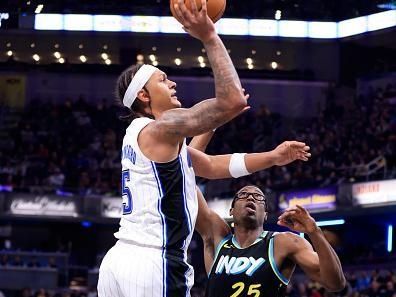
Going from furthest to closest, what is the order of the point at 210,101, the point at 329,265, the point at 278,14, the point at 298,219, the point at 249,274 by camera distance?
the point at 278,14, the point at 249,274, the point at 329,265, the point at 298,219, the point at 210,101

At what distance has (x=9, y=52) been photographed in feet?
127

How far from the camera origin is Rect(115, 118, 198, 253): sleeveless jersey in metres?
5.21

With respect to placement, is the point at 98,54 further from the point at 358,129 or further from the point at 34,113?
the point at 358,129

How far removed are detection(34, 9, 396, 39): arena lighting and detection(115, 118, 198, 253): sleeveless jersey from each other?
104 feet

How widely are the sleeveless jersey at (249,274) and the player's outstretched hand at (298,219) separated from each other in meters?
1.04

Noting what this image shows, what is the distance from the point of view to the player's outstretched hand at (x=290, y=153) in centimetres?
631

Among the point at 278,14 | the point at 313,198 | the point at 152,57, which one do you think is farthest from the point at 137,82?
the point at 152,57

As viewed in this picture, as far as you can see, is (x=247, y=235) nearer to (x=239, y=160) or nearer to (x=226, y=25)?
(x=239, y=160)

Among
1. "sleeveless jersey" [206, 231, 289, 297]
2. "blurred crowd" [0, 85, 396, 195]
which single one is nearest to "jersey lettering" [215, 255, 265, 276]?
"sleeveless jersey" [206, 231, 289, 297]

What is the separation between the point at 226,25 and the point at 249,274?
3074cm

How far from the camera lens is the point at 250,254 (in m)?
6.96

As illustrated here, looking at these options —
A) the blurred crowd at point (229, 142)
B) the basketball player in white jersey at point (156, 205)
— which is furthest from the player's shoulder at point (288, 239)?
the blurred crowd at point (229, 142)

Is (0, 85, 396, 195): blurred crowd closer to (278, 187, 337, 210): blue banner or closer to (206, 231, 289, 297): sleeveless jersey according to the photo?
(278, 187, 337, 210): blue banner

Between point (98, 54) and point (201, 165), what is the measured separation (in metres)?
33.8
